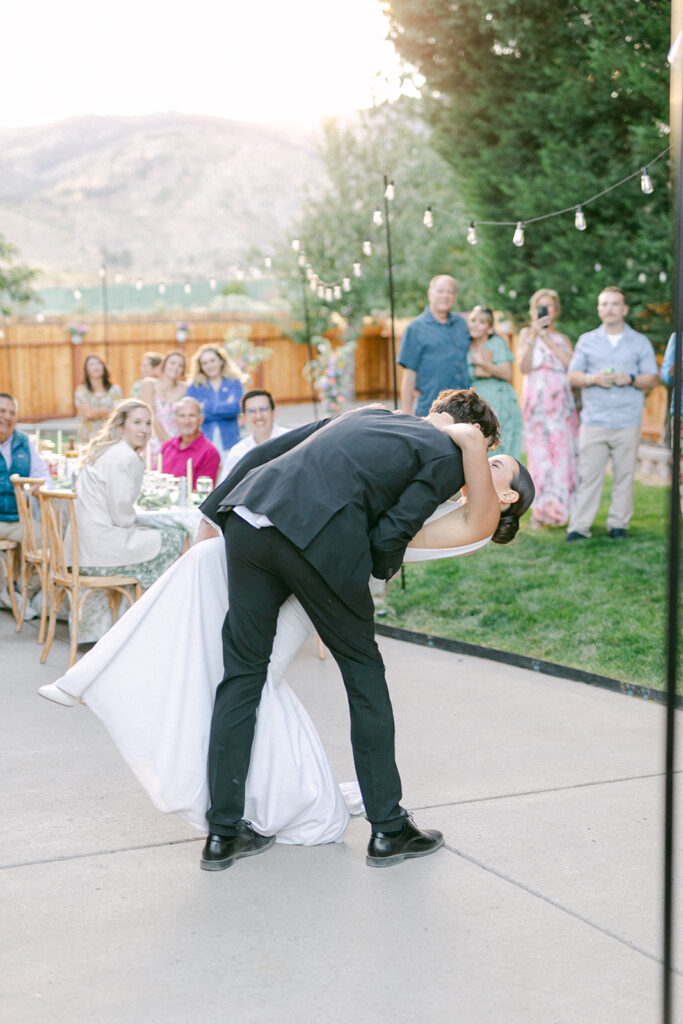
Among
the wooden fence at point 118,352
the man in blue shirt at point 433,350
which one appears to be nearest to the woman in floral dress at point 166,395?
the man in blue shirt at point 433,350

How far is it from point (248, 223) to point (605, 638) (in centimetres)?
10897

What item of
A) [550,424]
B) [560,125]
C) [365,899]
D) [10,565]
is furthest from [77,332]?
[365,899]

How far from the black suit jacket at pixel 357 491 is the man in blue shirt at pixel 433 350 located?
17.1ft

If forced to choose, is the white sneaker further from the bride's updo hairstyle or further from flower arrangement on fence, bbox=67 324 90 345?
flower arrangement on fence, bbox=67 324 90 345

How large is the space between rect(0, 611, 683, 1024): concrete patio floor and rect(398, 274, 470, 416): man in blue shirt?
395 centimetres

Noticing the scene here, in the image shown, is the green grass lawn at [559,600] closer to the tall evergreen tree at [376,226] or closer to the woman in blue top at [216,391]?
the woman in blue top at [216,391]

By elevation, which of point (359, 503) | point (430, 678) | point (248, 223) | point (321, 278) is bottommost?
point (430, 678)

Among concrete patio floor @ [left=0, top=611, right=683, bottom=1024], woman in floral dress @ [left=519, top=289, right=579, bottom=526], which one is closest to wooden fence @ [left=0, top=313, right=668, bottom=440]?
woman in floral dress @ [left=519, top=289, right=579, bottom=526]

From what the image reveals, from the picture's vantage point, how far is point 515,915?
3.60 m

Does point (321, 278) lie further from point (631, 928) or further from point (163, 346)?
point (631, 928)

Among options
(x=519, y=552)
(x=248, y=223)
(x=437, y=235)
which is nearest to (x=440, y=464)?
(x=519, y=552)

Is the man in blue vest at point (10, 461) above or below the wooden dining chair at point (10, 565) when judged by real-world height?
above

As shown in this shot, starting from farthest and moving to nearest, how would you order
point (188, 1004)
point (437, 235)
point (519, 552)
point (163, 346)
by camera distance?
1. point (437, 235)
2. point (163, 346)
3. point (519, 552)
4. point (188, 1004)

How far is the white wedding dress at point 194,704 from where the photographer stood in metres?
4.04
